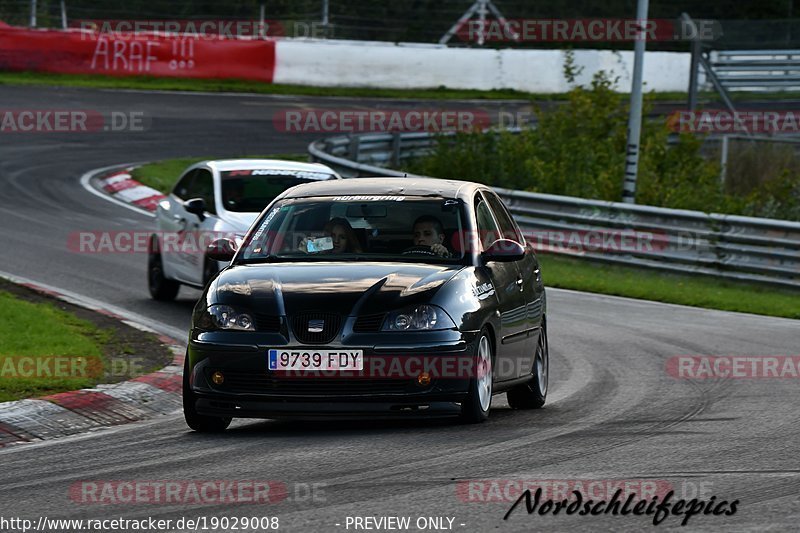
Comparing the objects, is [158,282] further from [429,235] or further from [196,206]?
[429,235]

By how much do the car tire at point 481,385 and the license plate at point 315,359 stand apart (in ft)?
2.28

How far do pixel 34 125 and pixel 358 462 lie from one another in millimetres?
26186

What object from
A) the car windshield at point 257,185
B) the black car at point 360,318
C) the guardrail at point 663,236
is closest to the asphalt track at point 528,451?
the black car at point 360,318

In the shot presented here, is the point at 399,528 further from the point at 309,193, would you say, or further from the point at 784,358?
the point at 784,358

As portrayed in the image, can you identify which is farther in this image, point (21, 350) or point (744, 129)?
point (744, 129)

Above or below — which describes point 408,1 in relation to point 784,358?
above

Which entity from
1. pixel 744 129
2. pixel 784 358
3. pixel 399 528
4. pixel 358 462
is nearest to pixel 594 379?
pixel 784 358

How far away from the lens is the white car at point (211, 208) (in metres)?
14.3

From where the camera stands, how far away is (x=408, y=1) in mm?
42219

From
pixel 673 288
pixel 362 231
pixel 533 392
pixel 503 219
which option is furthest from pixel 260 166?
pixel 673 288

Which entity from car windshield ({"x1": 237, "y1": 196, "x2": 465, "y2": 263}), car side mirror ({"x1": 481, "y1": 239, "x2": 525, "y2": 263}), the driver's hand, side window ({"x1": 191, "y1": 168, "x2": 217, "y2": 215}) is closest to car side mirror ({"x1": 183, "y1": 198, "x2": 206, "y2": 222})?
side window ({"x1": 191, "y1": 168, "x2": 217, "y2": 215})

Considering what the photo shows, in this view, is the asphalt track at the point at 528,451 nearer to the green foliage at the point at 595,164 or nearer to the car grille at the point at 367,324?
the car grille at the point at 367,324

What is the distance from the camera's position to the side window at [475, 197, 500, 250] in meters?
9.43

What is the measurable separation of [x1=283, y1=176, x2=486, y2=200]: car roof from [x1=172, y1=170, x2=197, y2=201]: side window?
19.4 ft
